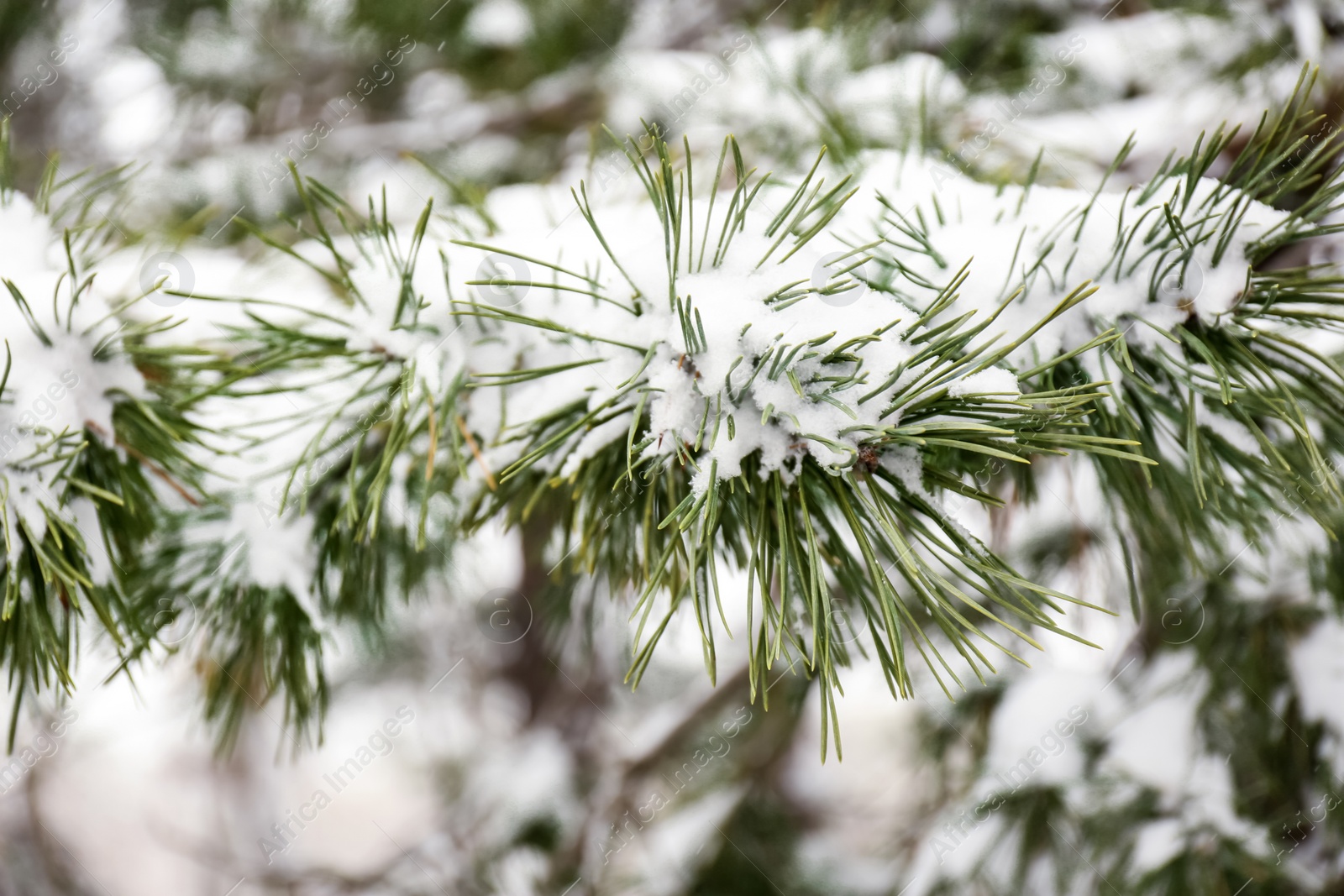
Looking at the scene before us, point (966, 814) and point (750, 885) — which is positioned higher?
point (966, 814)

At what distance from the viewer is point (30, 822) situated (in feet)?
7.04

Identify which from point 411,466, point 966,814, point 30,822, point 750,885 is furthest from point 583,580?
point 30,822

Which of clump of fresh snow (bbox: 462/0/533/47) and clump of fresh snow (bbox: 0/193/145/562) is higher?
clump of fresh snow (bbox: 462/0/533/47)

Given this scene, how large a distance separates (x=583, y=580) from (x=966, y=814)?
2.32 ft

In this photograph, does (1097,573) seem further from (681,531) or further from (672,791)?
(681,531)

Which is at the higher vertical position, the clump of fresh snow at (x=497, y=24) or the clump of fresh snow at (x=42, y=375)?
the clump of fresh snow at (x=497, y=24)

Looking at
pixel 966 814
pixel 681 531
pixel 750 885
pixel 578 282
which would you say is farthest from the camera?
pixel 750 885

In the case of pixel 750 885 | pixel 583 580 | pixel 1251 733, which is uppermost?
pixel 583 580

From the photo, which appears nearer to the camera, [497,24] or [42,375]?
[42,375]

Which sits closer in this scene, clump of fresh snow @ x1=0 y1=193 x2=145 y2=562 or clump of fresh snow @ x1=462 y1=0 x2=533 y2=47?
clump of fresh snow @ x1=0 y1=193 x2=145 y2=562

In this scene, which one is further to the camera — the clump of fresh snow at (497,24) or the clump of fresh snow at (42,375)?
the clump of fresh snow at (497,24)

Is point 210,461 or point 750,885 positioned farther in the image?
point 750,885

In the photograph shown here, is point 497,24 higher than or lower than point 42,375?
higher

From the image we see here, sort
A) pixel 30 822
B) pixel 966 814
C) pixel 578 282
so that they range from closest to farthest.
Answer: pixel 578 282 < pixel 966 814 < pixel 30 822
